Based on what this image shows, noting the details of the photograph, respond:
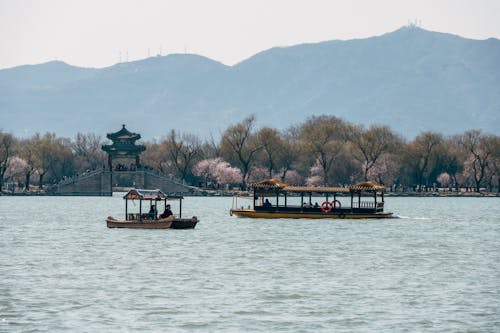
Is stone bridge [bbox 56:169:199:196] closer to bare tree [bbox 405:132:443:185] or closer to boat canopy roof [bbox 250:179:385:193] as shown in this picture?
bare tree [bbox 405:132:443:185]

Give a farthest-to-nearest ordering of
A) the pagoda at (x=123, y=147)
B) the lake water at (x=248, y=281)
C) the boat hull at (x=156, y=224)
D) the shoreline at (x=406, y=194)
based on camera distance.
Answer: the pagoda at (x=123, y=147), the shoreline at (x=406, y=194), the boat hull at (x=156, y=224), the lake water at (x=248, y=281)

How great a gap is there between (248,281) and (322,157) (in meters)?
122

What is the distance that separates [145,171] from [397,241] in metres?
101

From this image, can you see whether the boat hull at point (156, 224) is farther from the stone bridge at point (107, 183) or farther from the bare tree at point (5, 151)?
the bare tree at point (5, 151)

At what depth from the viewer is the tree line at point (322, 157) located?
165500mm

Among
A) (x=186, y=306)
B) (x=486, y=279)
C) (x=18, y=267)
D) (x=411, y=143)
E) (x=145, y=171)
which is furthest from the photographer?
(x=411, y=143)

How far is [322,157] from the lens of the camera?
164 meters

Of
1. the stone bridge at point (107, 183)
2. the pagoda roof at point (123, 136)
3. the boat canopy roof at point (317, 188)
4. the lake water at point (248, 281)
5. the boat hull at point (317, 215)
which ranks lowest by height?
the lake water at point (248, 281)

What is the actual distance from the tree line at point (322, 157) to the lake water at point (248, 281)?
3645 inches

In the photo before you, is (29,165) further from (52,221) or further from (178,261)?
(178,261)

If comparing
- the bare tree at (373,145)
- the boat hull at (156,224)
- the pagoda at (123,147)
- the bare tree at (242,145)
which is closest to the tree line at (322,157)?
the bare tree at (373,145)

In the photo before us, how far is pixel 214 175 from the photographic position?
17862 cm

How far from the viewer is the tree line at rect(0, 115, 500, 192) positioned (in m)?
166

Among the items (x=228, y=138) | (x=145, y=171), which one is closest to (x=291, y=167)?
(x=228, y=138)
